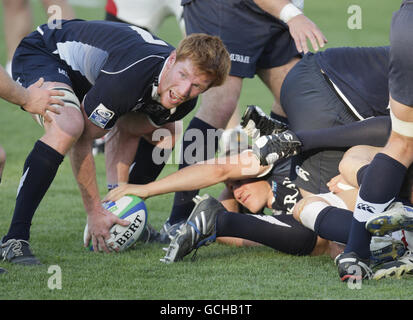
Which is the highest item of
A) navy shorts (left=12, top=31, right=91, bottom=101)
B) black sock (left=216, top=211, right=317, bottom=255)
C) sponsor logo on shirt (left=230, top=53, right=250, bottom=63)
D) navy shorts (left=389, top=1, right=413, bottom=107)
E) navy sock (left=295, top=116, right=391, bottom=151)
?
navy shorts (left=389, top=1, right=413, bottom=107)

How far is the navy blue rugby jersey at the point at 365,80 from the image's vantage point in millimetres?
4938

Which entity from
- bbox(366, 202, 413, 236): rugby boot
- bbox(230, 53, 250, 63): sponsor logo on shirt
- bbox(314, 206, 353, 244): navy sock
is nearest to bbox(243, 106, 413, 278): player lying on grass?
bbox(314, 206, 353, 244): navy sock

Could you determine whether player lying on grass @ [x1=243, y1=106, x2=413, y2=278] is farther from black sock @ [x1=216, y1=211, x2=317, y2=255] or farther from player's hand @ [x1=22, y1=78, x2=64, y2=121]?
player's hand @ [x1=22, y1=78, x2=64, y2=121]

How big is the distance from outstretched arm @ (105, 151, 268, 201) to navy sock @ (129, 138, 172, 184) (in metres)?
0.61

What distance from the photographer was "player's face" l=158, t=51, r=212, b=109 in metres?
4.67

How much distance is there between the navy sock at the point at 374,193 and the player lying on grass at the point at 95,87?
121 centimetres

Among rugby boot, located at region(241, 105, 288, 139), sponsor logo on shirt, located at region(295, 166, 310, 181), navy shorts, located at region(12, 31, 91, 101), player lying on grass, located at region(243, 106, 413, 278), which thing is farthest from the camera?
rugby boot, located at region(241, 105, 288, 139)

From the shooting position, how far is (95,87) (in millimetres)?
4668

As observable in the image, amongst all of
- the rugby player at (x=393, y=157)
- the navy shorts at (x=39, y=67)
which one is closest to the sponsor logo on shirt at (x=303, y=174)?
the rugby player at (x=393, y=157)

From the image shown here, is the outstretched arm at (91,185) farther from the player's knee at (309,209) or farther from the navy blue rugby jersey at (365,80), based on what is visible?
the navy blue rugby jersey at (365,80)

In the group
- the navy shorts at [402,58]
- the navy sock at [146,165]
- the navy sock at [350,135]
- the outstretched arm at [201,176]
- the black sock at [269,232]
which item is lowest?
the navy sock at [146,165]

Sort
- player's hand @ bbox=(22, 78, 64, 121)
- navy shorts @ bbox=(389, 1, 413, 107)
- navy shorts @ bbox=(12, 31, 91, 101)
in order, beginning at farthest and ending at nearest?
navy shorts @ bbox=(12, 31, 91, 101) < player's hand @ bbox=(22, 78, 64, 121) < navy shorts @ bbox=(389, 1, 413, 107)
